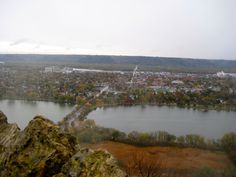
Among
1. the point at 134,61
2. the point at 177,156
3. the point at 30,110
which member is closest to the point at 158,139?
the point at 177,156

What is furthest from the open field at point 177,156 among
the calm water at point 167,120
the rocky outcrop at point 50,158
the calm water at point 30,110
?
the rocky outcrop at point 50,158

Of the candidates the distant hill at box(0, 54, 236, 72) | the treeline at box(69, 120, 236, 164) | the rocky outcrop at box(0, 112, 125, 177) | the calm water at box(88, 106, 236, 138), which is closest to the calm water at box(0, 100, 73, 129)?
the calm water at box(88, 106, 236, 138)

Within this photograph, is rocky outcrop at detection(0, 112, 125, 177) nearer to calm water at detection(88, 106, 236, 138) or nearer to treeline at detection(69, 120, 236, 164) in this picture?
treeline at detection(69, 120, 236, 164)

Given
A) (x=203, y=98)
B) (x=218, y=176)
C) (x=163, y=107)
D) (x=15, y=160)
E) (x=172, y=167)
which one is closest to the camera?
(x=15, y=160)

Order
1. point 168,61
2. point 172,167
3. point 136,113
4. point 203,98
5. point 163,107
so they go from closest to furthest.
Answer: point 172,167
point 136,113
point 163,107
point 203,98
point 168,61

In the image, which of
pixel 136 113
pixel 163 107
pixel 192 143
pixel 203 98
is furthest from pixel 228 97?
pixel 192 143

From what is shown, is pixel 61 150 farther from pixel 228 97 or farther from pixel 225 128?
pixel 228 97

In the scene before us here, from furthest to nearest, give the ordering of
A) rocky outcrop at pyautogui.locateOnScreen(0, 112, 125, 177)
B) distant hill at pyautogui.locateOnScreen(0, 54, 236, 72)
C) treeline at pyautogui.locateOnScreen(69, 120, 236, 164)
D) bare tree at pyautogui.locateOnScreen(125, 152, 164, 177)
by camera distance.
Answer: distant hill at pyautogui.locateOnScreen(0, 54, 236, 72)
treeline at pyautogui.locateOnScreen(69, 120, 236, 164)
bare tree at pyautogui.locateOnScreen(125, 152, 164, 177)
rocky outcrop at pyautogui.locateOnScreen(0, 112, 125, 177)
